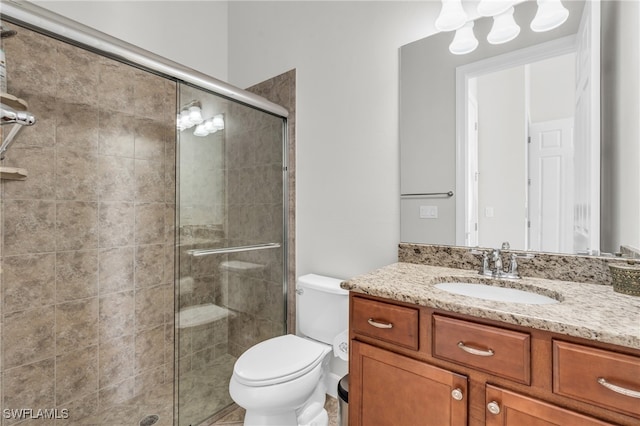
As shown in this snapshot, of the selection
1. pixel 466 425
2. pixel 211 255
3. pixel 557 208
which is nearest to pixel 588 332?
pixel 466 425

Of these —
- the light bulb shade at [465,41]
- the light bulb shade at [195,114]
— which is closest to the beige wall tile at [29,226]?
the light bulb shade at [195,114]

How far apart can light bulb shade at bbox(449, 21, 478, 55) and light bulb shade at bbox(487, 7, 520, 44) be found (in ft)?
0.27

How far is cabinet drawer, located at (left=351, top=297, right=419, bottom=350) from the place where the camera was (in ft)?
3.25

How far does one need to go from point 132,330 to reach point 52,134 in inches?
48.6

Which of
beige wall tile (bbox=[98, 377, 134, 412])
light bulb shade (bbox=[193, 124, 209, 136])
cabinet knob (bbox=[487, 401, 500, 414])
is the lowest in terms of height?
beige wall tile (bbox=[98, 377, 134, 412])

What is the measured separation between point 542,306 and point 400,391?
1.69 ft

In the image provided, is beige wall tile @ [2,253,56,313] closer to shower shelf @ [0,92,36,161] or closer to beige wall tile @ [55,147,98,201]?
beige wall tile @ [55,147,98,201]

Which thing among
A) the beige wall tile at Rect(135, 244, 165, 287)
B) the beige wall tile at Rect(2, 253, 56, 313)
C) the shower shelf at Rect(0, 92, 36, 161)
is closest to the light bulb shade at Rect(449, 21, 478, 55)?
the shower shelf at Rect(0, 92, 36, 161)

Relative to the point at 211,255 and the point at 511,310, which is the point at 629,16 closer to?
the point at 511,310

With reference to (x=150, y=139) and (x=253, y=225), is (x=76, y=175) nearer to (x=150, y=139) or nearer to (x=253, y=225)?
(x=150, y=139)

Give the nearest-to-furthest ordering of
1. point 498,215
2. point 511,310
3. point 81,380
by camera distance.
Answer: point 511,310 < point 498,215 < point 81,380

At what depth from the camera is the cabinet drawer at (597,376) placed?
0.67 m

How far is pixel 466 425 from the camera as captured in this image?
0.89m

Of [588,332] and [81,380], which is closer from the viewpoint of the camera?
[588,332]
